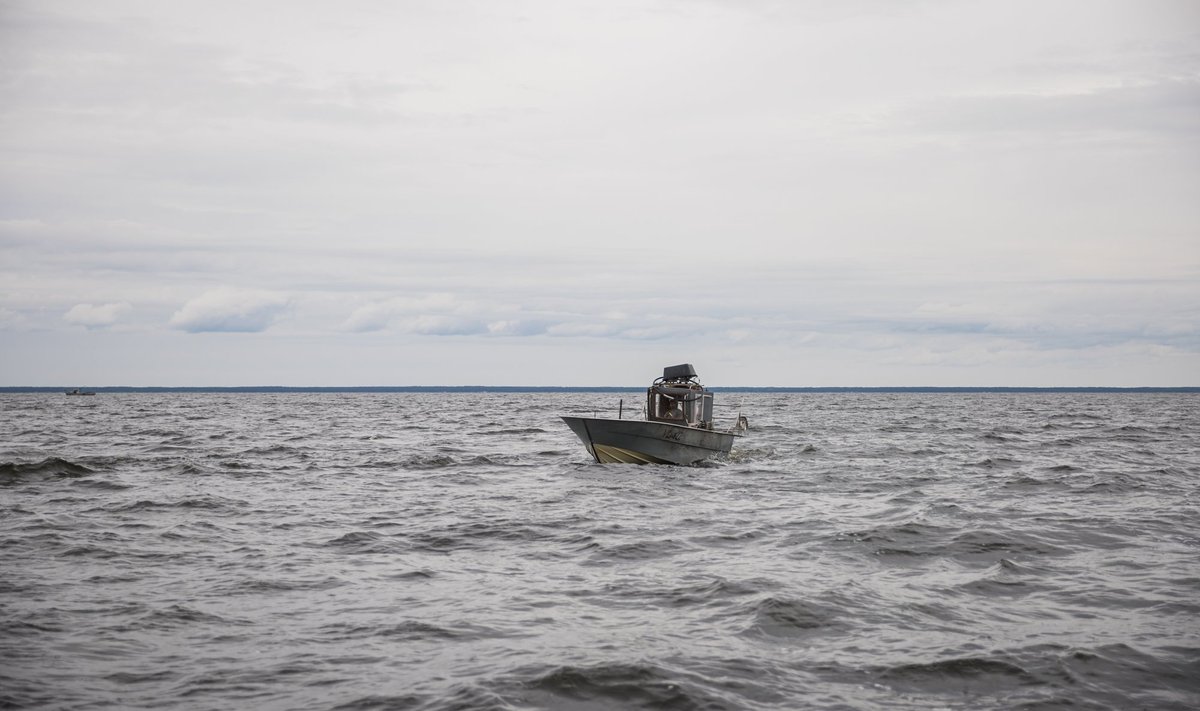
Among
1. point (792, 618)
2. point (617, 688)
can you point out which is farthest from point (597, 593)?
point (617, 688)

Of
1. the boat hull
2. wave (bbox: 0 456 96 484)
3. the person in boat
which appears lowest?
wave (bbox: 0 456 96 484)

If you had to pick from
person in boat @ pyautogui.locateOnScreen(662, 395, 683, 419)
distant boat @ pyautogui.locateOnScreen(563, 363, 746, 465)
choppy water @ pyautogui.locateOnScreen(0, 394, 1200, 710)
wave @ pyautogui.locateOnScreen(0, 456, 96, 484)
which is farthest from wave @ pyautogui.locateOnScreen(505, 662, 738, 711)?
person in boat @ pyautogui.locateOnScreen(662, 395, 683, 419)

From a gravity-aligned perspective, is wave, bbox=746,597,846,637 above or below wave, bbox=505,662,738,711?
above

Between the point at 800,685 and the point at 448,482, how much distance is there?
19.8m

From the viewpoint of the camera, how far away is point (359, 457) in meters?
37.6

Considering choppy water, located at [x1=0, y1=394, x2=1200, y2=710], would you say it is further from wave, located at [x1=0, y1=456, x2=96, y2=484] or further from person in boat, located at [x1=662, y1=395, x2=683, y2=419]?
person in boat, located at [x1=662, y1=395, x2=683, y2=419]

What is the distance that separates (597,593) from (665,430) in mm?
18250

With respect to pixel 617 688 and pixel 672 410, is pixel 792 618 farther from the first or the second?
pixel 672 410

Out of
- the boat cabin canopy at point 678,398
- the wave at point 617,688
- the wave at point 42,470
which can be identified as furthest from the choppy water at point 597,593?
the boat cabin canopy at point 678,398

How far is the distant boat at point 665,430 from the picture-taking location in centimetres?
3128

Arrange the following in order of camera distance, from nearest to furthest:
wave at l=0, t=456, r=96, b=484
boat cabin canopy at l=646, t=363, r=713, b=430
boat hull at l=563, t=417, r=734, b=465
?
wave at l=0, t=456, r=96, b=484, boat hull at l=563, t=417, r=734, b=465, boat cabin canopy at l=646, t=363, r=713, b=430

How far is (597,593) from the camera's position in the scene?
1324cm

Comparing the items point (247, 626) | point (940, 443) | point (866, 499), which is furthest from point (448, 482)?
point (940, 443)

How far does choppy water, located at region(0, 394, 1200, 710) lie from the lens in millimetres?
9336
